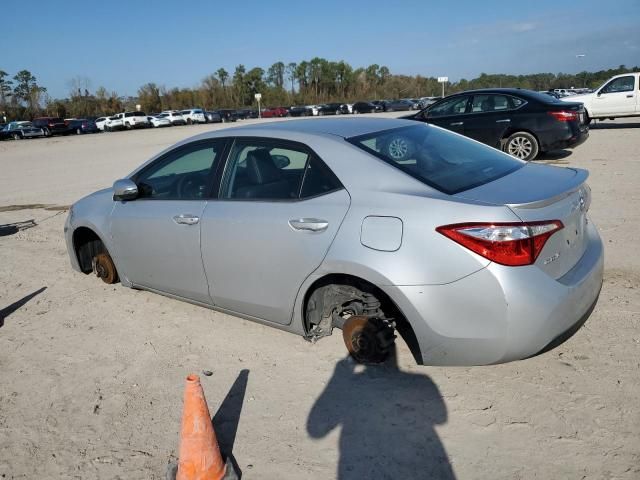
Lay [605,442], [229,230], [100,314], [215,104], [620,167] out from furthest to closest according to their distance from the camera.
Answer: [215,104], [620,167], [100,314], [229,230], [605,442]

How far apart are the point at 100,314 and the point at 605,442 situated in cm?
386

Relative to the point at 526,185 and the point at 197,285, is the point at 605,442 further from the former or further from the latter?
the point at 197,285

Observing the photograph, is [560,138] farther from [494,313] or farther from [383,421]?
[383,421]

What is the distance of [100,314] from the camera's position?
178 inches

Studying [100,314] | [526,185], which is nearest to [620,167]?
[526,185]

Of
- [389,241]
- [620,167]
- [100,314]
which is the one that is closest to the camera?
[389,241]

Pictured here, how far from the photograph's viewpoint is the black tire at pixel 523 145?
10.2m

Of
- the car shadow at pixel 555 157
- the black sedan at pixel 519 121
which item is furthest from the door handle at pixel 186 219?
the car shadow at pixel 555 157

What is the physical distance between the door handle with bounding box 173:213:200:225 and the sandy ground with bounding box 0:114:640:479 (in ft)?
2.82

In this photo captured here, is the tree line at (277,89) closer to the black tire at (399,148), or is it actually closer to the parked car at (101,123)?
the parked car at (101,123)

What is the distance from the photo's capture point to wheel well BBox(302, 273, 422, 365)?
9.79 ft

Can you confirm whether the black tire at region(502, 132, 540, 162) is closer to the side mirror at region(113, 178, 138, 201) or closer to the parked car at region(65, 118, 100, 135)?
the side mirror at region(113, 178, 138, 201)

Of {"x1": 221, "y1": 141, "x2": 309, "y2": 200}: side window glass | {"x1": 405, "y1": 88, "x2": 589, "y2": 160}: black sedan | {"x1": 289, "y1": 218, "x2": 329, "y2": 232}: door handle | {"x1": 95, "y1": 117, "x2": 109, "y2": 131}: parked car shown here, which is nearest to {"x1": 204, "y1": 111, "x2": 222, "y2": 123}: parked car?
{"x1": 95, "y1": 117, "x2": 109, "y2": 131}: parked car

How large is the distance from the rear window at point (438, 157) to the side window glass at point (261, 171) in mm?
479
